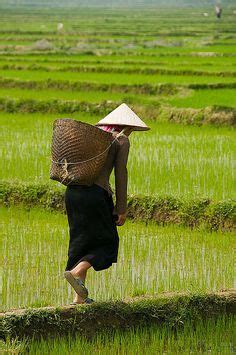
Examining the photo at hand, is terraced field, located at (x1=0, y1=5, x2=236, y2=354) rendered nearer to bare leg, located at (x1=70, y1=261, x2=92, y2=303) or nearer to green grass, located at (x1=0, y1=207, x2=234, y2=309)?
green grass, located at (x1=0, y1=207, x2=234, y2=309)

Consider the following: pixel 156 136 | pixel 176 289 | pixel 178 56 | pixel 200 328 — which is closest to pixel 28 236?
pixel 176 289

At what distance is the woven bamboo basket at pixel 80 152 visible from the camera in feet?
15.3

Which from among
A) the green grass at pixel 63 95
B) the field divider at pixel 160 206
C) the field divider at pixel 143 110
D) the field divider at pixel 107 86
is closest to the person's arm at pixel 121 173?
the field divider at pixel 160 206

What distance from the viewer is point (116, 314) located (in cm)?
457

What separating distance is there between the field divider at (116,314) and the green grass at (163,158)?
237 centimetres

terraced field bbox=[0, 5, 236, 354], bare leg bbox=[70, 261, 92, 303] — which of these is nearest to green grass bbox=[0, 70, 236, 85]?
terraced field bbox=[0, 5, 236, 354]

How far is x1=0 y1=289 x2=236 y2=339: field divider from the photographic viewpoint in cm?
438

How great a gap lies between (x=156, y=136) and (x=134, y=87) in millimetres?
4241

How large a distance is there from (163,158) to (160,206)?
77.6 inches

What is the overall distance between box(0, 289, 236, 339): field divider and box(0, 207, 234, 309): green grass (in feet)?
0.50

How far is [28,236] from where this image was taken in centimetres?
666

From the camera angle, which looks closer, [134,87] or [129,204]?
[129,204]

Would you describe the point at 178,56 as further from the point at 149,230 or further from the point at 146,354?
the point at 146,354

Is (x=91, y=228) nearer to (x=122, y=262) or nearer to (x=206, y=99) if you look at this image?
(x=122, y=262)
